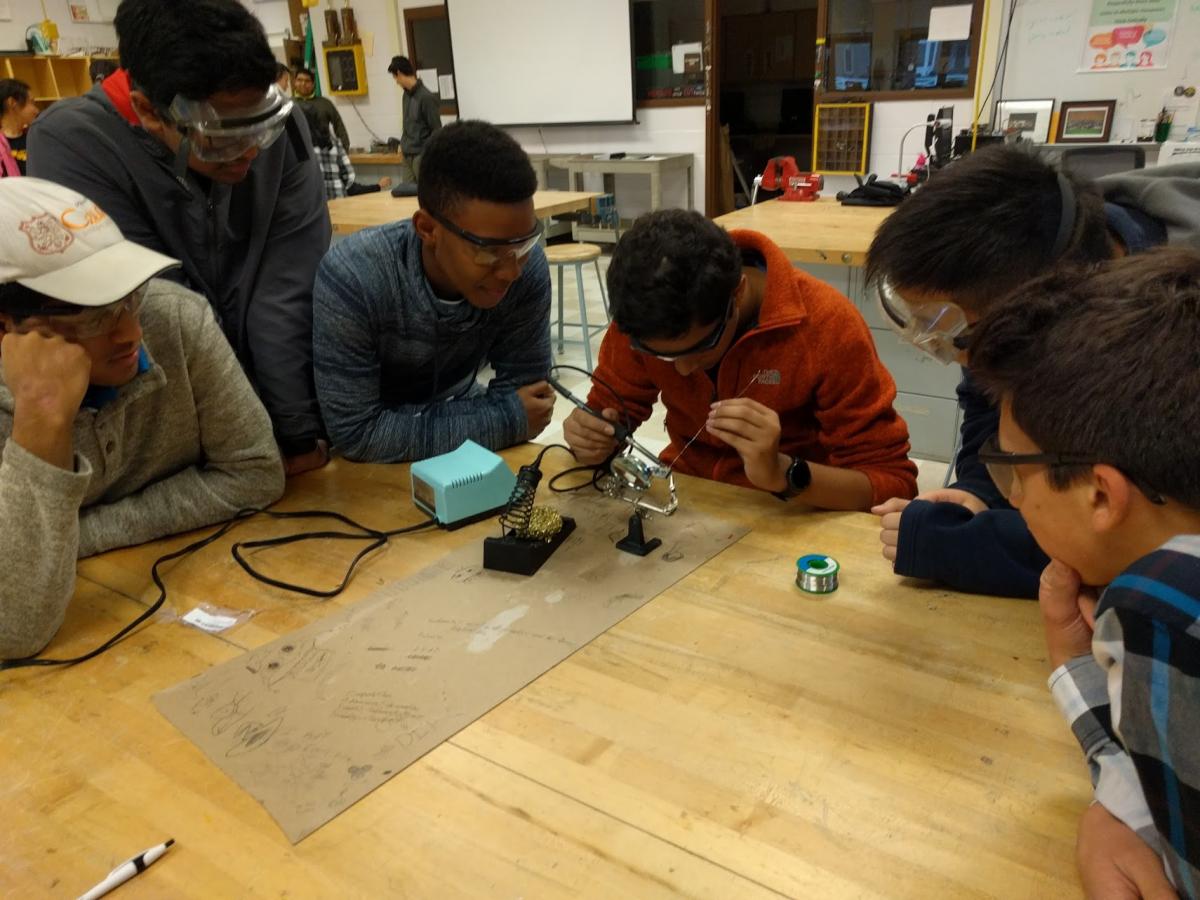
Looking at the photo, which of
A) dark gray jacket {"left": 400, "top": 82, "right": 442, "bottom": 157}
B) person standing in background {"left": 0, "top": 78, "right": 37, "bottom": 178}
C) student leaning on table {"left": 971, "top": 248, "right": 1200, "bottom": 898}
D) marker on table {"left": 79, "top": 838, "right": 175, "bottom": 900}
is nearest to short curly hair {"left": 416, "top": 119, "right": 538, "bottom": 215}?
student leaning on table {"left": 971, "top": 248, "right": 1200, "bottom": 898}

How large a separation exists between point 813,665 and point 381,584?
0.65m

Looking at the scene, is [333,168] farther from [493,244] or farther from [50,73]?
[493,244]

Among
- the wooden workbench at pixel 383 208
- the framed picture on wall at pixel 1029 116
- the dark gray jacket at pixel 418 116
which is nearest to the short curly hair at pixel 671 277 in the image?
the wooden workbench at pixel 383 208

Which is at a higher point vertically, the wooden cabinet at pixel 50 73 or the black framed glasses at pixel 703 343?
the wooden cabinet at pixel 50 73

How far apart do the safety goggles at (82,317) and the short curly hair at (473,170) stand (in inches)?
22.7

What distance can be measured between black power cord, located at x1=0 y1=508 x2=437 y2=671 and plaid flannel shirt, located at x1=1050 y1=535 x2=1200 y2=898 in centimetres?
101

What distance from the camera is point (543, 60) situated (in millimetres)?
7473

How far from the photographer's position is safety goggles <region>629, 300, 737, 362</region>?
4.92 feet

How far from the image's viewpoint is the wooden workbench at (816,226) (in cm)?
297

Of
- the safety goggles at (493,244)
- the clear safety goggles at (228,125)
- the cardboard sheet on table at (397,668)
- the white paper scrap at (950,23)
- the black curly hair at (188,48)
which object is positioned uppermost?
the white paper scrap at (950,23)

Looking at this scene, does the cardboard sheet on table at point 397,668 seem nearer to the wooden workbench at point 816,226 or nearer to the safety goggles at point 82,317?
the safety goggles at point 82,317

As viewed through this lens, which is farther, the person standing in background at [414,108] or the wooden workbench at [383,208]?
the person standing in background at [414,108]

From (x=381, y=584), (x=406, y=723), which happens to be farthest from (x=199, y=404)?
(x=406, y=723)

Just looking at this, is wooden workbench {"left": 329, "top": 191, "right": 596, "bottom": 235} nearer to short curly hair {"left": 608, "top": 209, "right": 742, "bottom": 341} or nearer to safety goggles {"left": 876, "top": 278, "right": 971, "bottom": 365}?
short curly hair {"left": 608, "top": 209, "right": 742, "bottom": 341}
